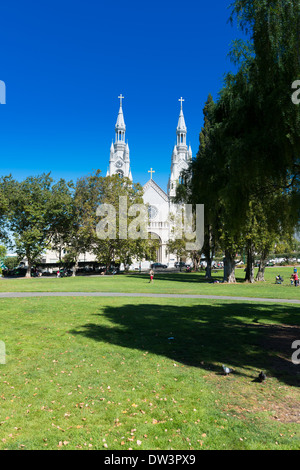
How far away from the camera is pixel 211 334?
9.48 metres

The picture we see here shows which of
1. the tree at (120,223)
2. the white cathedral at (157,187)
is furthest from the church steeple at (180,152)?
the tree at (120,223)

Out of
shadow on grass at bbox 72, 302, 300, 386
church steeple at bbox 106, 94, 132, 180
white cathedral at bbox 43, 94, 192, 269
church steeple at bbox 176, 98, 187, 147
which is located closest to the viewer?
shadow on grass at bbox 72, 302, 300, 386

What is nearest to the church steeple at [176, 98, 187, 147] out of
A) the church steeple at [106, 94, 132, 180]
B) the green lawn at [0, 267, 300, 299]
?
the church steeple at [106, 94, 132, 180]

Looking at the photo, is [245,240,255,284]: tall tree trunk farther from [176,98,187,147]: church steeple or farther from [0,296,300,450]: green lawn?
[176,98,187,147]: church steeple

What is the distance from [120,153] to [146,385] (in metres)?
82.0

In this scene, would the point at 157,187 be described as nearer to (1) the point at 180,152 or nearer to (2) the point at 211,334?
(1) the point at 180,152

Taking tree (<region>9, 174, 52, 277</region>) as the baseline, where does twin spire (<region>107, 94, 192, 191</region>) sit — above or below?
above

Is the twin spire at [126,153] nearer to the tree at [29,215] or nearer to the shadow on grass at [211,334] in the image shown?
the tree at [29,215]

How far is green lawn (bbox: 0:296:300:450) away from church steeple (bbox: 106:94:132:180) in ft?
237

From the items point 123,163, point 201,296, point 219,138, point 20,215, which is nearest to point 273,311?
point 201,296

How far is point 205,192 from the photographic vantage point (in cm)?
898

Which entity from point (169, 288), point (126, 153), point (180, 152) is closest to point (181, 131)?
point (180, 152)

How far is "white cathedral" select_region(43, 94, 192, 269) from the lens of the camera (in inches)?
2958
